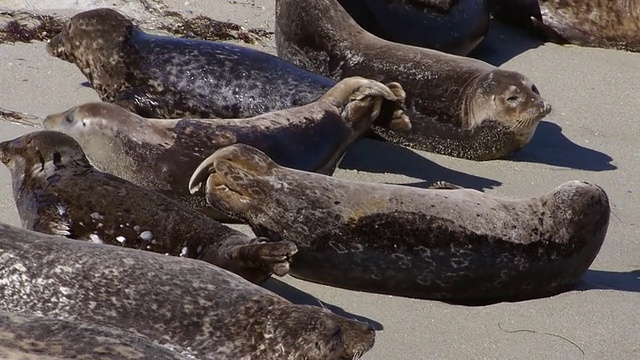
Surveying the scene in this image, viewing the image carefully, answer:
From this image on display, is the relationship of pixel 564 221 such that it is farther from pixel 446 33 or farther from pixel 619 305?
pixel 446 33

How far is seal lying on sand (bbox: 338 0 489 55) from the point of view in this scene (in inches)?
272

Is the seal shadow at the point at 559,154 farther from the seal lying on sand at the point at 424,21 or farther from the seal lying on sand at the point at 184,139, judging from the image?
the seal lying on sand at the point at 184,139

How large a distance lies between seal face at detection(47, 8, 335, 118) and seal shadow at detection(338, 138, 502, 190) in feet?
1.12

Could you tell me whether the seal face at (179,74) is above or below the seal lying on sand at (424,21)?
above

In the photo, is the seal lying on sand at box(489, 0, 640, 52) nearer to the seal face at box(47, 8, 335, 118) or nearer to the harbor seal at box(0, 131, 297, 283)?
the seal face at box(47, 8, 335, 118)

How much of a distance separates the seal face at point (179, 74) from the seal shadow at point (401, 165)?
1.12 feet

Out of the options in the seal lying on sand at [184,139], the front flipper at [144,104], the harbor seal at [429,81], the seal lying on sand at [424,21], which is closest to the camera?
the seal lying on sand at [184,139]

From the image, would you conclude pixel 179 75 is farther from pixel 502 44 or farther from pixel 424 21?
pixel 502 44

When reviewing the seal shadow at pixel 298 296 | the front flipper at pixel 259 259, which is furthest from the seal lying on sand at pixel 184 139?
the front flipper at pixel 259 259

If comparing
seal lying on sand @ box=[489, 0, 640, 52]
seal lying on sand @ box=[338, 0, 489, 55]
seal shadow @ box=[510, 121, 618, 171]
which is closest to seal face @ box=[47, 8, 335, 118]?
seal lying on sand @ box=[338, 0, 489, 55]

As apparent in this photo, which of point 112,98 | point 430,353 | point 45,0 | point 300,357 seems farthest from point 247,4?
point 300,357

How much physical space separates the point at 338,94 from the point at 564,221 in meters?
1.31

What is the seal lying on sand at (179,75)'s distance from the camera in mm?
5781

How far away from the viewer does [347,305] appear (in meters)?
4.42
